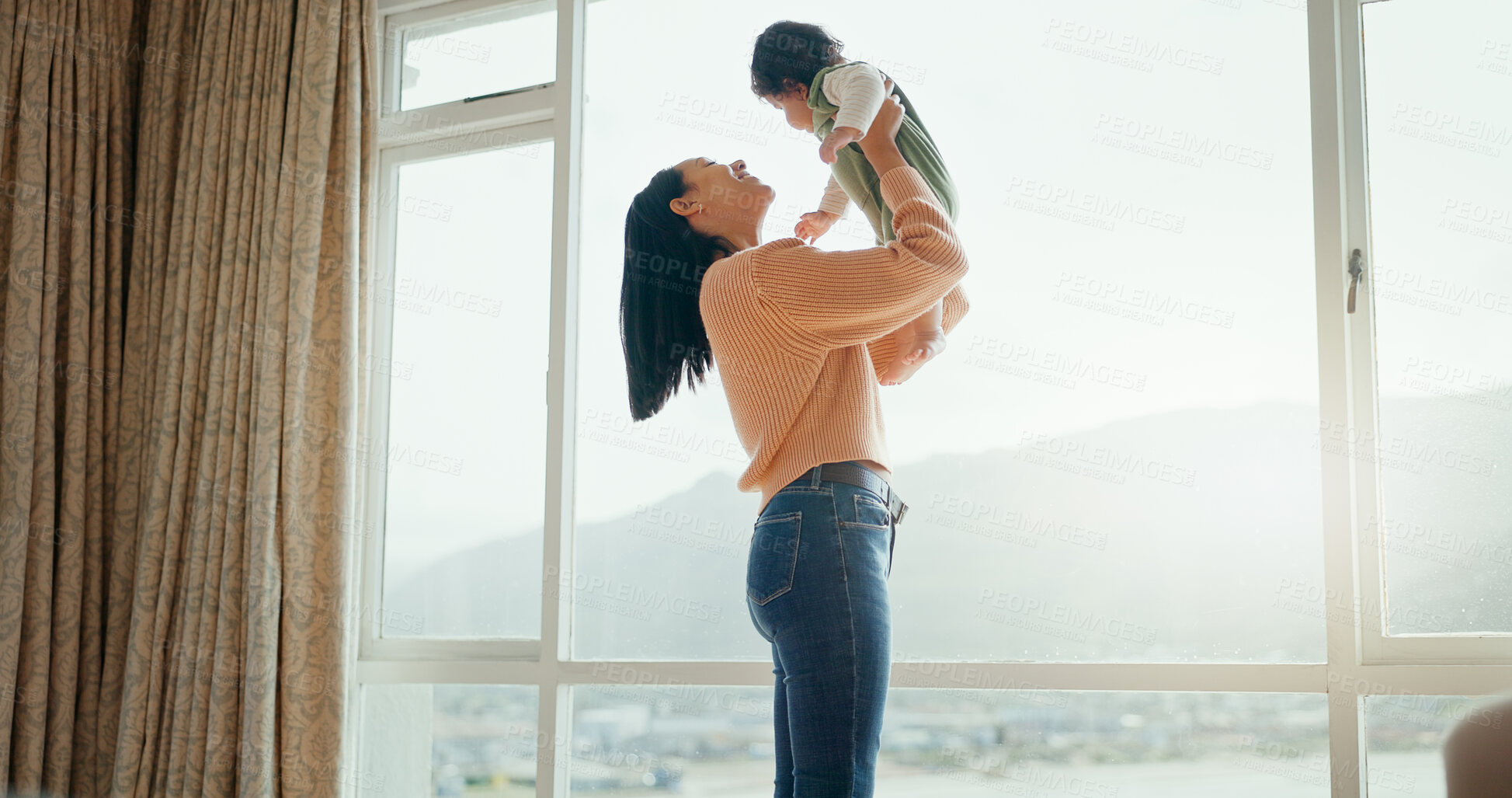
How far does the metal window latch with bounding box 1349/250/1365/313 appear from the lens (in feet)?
5.92

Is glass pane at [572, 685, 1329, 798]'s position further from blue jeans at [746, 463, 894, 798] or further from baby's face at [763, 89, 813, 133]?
baby's face at [763, 89, 813, 133]

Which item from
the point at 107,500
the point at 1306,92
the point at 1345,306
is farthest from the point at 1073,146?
the point at 107,500

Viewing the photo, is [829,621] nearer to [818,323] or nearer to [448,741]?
[818,323]

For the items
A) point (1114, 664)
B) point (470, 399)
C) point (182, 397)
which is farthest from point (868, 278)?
point (182, 397)

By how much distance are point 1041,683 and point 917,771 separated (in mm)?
267

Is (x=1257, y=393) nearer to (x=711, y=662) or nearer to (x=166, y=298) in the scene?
(x=711, y=662)

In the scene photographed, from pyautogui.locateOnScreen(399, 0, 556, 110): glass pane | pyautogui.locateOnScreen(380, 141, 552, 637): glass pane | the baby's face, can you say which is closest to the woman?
the baby's face

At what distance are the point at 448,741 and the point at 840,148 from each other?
148 cm

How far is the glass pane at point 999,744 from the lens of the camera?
179cm

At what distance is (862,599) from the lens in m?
1.29

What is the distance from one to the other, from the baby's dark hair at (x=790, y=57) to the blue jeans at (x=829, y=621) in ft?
2.13

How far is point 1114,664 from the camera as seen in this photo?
184 centimetres

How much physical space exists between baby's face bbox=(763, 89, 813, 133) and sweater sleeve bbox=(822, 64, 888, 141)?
5.1 inches

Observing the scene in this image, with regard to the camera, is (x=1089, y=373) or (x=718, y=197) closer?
(x=718, y=197)
